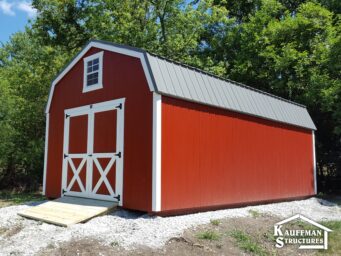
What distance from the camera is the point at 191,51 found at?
21547 mm

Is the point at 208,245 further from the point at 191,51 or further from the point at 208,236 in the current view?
the point at 191,51

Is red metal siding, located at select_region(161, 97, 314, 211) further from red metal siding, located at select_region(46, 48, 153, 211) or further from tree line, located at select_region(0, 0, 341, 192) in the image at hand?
tree line, located at select_region(0, 0, 341, 192)

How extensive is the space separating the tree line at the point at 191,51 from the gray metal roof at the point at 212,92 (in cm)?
432

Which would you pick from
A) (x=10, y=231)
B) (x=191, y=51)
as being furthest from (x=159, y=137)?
(x=191, y=51)

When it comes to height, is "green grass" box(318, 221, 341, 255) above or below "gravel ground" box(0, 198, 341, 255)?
below

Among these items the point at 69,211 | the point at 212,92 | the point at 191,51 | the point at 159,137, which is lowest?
the point at 69,211

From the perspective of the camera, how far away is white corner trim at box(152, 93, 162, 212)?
7.52 metres

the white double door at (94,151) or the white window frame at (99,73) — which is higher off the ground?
the white window frame at (99,73)

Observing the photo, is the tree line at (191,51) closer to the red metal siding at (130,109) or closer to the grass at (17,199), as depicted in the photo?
the grass at (17,199)

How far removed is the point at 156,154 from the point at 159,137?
0.37m

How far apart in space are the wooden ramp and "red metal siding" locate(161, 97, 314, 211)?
4.92 ft

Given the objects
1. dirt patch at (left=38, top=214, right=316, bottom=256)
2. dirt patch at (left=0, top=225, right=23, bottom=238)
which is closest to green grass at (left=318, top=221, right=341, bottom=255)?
dirt patch at (left=38, top=214, right=316, bottom=256)

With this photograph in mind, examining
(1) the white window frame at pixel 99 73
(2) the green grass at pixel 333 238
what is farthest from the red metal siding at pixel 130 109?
(2) the green grass at pixel 333 238

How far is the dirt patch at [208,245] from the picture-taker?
584 centimetres
